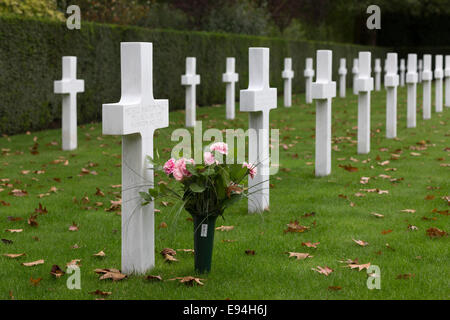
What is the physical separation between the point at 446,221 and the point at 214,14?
23.6 meters

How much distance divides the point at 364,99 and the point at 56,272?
265 inches

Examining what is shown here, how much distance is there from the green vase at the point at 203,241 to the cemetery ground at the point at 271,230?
10 cm

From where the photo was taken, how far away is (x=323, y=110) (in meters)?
8.66

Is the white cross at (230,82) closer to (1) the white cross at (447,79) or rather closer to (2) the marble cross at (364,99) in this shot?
(1) the white cross at (447,79)

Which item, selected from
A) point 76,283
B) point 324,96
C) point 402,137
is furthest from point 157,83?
point 76,283

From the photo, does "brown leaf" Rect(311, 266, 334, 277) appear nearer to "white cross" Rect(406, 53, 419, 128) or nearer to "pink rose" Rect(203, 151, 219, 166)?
"pink rose" Rect(203, 151, 219, 166)

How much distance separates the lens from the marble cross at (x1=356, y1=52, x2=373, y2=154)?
10336 millimetres

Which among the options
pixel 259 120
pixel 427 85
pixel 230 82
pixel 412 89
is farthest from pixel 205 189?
pixel 230 82

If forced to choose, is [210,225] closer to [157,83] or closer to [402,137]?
[402,137]

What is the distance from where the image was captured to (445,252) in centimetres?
538

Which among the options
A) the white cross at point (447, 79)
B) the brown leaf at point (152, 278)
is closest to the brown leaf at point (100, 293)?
the brown leaf at point (152, 278)

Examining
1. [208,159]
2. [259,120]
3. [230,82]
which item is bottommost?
[208,159]

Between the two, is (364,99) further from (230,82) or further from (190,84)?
(230,82)

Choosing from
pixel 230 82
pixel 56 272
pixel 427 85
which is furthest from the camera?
pixel 230 82
